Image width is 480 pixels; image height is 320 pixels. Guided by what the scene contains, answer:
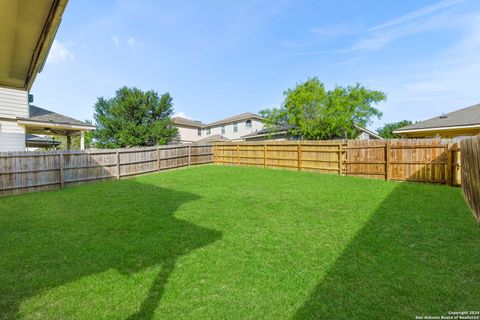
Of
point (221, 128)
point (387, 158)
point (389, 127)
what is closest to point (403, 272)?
point (387, 158)

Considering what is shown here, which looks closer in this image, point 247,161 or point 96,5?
point 96,5

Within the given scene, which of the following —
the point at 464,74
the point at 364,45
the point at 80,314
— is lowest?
the point at 80,314

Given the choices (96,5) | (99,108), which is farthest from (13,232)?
(99,108)

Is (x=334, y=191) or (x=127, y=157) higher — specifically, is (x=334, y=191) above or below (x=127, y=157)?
below

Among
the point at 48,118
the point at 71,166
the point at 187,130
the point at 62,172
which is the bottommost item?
the point at 62,172

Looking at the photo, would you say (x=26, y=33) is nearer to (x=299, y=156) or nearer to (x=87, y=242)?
(x=87, y=242)

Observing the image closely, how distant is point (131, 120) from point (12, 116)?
57.1 ft


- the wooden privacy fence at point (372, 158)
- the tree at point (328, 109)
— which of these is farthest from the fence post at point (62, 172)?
the tree at point (328, 109)

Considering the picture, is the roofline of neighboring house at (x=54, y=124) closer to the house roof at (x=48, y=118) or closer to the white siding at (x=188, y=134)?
the house roof at (x=48, y=118)

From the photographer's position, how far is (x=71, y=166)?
10133mm

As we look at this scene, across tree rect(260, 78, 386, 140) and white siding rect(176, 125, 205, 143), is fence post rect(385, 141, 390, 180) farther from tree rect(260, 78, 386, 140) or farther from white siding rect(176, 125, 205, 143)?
white siding rect(176, 125, 205, 143)

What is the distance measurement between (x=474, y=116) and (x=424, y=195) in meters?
9.41

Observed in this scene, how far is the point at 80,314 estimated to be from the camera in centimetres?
234

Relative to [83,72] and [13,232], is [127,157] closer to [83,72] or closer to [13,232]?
[83,72]
